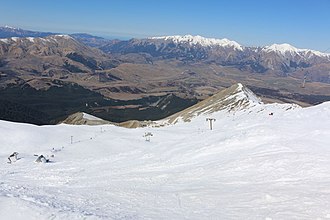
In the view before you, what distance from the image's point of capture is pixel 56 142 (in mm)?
54750

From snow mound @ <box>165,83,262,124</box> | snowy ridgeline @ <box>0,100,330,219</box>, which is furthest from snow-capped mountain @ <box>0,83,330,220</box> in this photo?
snow mound @ <box>165,83,262,124</box>

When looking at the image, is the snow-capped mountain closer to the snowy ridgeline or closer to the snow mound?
the snowy ridgeline

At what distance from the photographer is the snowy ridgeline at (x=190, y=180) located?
17688 millimetres

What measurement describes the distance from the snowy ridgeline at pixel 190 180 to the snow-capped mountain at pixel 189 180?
0.16ft

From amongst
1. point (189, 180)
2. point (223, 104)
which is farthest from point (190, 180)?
point (223, 104)

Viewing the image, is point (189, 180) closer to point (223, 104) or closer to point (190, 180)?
point (190, 180)

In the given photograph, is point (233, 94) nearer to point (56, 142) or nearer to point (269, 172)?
point (56, 142)

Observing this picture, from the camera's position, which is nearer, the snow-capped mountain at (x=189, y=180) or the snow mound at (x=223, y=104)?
the snow-capped mountain at (x=189, y=180)

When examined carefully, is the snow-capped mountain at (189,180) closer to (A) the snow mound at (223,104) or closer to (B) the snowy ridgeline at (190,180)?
(B) the snowy ridgeline at (190,180)

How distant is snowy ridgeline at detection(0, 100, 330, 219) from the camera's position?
17.7 m

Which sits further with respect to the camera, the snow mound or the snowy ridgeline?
the snow mound

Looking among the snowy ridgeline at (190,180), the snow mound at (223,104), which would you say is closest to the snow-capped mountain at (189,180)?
the snowy ridgeline at (190,180)

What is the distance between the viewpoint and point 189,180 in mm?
26406

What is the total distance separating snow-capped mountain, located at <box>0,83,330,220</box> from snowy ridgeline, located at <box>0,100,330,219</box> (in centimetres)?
5
